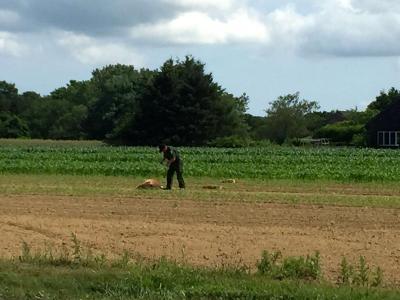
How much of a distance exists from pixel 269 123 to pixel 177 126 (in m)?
34.6

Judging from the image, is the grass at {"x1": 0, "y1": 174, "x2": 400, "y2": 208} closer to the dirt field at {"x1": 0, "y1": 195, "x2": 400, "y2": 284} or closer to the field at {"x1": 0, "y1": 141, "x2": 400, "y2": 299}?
the field at {"x1": 0, "y1": 141, "x2": 400, "y2": 299}

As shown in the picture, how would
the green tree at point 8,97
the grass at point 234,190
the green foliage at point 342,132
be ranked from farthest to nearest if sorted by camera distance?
the green tree at point 8,97 < the green foliage at point 342,132 < the grass at point 234,190

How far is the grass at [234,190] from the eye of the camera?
884 inches

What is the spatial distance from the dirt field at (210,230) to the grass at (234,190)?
180 cm

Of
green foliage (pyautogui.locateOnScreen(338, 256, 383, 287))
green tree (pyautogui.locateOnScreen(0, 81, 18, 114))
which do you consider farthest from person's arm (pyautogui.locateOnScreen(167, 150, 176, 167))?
green tree (pyautogui.locateOnScreen(0, 81, 18, 114))

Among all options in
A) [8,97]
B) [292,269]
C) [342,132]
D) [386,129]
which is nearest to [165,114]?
[386,129]

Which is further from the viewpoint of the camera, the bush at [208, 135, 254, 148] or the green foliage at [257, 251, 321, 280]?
the bush at [208, 135, 254, 148]

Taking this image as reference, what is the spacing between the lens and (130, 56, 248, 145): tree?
7112 centimetres

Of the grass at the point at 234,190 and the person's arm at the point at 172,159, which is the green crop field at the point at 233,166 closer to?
the grass at the point at 234,190

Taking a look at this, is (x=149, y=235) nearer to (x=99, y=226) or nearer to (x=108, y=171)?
(x=99, y=226)

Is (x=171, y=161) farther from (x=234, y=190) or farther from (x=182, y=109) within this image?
(x=182, y=109)

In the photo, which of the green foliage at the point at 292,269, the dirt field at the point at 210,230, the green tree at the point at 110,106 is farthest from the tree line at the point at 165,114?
the green foliage at the point at 292,269

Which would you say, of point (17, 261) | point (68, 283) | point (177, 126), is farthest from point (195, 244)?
point (177, 126)

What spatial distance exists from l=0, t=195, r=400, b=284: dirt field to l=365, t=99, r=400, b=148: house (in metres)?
53.9
